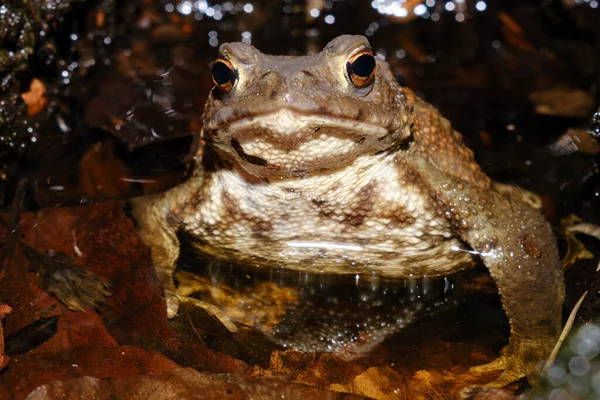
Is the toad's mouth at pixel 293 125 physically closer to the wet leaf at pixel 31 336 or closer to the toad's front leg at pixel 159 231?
the toad's front leg at pixel 159 231

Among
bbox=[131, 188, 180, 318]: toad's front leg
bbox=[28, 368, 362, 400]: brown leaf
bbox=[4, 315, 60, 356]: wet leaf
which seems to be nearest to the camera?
bbox=[28, 368, 362, 400]: brown leaf

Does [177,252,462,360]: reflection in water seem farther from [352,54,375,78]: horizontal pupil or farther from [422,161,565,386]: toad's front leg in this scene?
[352,54,375,78]: horizontal pupil

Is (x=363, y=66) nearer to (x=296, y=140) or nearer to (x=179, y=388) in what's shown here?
(x=296, y=140)

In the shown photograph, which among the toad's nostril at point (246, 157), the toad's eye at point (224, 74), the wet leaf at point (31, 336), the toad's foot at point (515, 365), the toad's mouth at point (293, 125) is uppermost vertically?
the toad's eye at point (224, 74)

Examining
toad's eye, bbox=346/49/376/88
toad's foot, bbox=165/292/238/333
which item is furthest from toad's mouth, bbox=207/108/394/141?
toad's foot, bbox=165/292/238/333

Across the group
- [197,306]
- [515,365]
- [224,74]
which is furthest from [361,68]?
[515,365]

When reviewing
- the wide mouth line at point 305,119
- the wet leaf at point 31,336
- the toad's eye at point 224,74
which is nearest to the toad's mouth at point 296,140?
the wide mouth line at point 305,119
